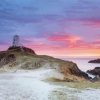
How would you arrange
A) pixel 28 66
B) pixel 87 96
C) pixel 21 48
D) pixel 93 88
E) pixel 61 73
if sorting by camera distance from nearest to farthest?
pixel 87 96, pixel 93 88, pixel 61 73, pixel 28 66, pixel 21 48

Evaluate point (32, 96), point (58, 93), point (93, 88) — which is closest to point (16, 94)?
point (32, 96)

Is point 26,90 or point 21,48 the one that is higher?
point 21,48

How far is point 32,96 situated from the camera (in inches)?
1211

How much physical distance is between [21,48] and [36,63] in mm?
34668

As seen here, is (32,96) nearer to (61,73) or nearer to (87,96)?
(87,96)

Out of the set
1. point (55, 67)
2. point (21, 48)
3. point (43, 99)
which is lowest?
point (43, 99)

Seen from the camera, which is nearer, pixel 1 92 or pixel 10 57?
pixel 1 92

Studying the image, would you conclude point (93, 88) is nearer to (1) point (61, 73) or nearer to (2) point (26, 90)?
(2) point (26, 90)

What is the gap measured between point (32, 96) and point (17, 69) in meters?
37.4

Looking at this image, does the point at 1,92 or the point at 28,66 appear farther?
the point at 28,66

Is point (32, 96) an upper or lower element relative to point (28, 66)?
lower

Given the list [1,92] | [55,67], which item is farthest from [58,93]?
[55,67]

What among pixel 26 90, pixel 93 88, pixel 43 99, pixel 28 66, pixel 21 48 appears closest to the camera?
pixel 43 99

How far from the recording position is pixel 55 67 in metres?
64.5
